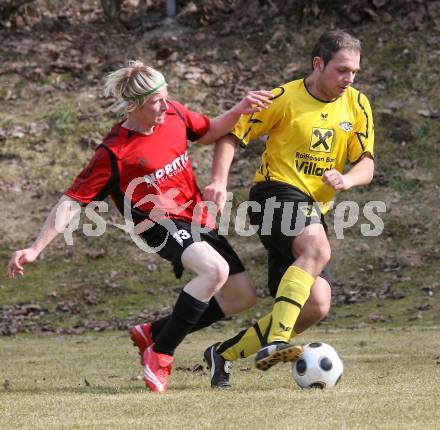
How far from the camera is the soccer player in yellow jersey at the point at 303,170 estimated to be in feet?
23.2

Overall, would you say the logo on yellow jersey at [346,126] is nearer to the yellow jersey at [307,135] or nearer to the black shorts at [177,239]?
the yellow jersey at [307,135]

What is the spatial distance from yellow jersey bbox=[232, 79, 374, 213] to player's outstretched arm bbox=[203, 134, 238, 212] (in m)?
0.09

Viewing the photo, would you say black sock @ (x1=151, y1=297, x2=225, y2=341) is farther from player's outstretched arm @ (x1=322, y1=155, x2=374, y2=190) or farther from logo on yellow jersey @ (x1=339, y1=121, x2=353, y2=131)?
logo on yellow jersey @ (x1=339, y1=121, x2=353, y2=131)

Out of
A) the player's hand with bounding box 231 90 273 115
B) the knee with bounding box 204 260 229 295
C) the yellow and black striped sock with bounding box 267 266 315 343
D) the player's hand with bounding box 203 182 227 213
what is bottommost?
the yellow and black striped sock with bounding box 267 266 315 343

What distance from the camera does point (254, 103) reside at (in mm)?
7176

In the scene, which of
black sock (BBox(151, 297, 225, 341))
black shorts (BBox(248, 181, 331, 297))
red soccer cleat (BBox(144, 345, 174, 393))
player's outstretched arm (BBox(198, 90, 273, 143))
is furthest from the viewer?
black sock (BBox(151, 297, 225, 341))

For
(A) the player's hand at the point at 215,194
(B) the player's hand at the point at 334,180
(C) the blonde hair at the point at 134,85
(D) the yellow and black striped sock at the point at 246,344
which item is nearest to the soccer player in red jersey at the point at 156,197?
(C) the blonde hair at the point at 134,85

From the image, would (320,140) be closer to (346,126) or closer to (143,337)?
(346,126)

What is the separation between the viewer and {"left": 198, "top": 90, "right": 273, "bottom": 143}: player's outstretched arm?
719cm

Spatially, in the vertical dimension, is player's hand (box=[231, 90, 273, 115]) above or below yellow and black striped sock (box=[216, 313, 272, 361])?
above

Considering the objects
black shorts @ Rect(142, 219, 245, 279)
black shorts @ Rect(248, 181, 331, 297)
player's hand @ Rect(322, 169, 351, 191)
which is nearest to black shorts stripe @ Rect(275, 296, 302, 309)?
black shorts @ Rect(248, 181, 331, 297)

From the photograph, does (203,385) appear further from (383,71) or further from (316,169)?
(383,71)

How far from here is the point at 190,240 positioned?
23.0 ft

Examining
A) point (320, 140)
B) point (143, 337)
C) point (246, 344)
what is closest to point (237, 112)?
point (320, 140)
